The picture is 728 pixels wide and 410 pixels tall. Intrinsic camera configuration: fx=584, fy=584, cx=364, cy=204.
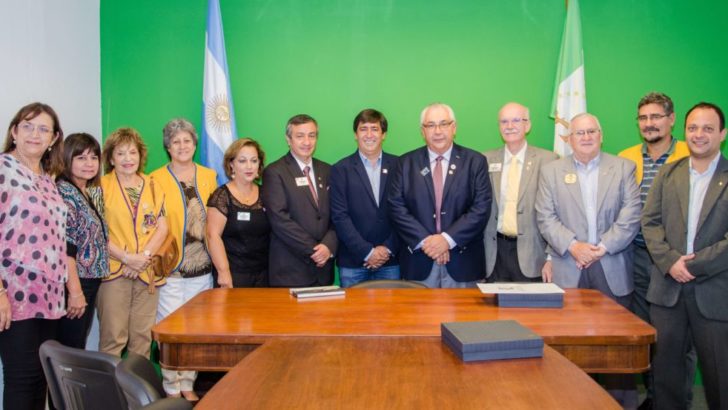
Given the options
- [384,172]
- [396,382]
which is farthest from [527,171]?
[396,382]

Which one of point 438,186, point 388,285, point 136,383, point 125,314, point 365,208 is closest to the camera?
point 136,383

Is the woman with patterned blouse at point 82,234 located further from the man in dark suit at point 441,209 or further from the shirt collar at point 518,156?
the shirt collar at point 518,156

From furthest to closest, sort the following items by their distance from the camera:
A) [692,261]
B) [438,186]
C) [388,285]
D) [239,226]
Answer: [438,186] → [239,226] → [388,285] → [692,261]

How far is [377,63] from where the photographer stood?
4.90 metres

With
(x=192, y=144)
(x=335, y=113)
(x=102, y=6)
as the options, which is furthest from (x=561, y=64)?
(x=102, y=6)

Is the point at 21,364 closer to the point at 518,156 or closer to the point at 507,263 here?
the point at 507,263

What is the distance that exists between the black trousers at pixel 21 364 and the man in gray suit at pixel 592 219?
2.99 metres

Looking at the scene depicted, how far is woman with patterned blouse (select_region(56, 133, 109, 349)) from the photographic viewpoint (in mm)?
3314

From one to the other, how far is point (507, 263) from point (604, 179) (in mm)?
855

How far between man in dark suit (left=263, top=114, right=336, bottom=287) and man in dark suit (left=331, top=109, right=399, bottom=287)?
0.36 ft

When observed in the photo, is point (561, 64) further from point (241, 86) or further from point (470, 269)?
point (241, 86)

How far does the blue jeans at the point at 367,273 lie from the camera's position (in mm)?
4277

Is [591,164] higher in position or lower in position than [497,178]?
higher

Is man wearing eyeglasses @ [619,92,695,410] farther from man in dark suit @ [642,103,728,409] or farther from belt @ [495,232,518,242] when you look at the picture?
belt @ [495,232,518,242]
